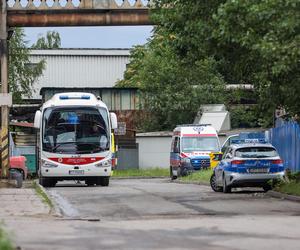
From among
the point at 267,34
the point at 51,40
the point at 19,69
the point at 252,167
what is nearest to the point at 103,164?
the point at 252,167

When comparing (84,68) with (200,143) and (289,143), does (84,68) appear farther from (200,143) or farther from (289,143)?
(289,143)

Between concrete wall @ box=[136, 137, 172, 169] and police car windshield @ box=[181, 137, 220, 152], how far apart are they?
41.7ft

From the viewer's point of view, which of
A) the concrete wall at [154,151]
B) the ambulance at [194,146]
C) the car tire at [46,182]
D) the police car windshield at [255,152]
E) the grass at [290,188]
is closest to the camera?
the grass at [290,188]

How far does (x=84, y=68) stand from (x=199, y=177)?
136 feet

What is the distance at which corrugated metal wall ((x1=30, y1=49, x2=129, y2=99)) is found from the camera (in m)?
73.4

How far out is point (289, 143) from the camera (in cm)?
2938

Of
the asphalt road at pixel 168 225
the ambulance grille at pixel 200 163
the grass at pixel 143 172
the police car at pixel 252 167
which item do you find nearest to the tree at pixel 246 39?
the police car at pixel 252 167

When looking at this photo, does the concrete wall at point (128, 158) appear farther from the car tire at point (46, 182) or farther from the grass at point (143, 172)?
the car tire at point (46, 182)

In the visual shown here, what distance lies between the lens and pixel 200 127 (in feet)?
128

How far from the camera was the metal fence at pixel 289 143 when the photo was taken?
1104 inches

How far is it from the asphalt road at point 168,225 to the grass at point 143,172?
86.4 feet

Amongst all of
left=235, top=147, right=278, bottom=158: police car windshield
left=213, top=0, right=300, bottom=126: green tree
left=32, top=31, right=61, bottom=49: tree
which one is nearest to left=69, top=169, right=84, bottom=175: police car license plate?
left=235, top=147, right=278, bottom=158: police car windshield

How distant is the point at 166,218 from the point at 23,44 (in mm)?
44890

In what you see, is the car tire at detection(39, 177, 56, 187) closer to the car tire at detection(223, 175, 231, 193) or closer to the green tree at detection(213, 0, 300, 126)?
the car tire at detection(223, 175, 231, 193)
